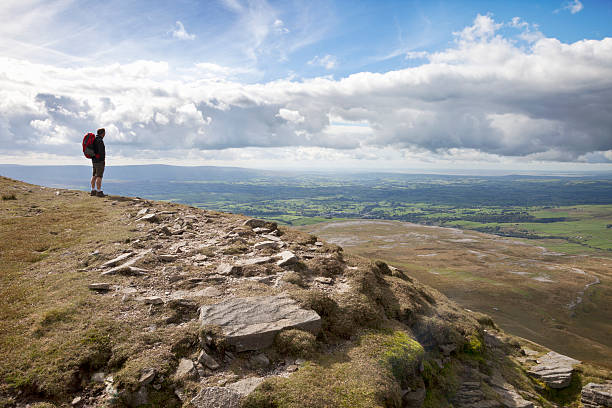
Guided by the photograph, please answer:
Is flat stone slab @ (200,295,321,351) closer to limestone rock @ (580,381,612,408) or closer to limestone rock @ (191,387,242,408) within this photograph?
limestone rock @ (191,387,242,408)

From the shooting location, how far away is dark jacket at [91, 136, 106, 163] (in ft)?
91.3

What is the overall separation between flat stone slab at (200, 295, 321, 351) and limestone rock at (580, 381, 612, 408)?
2074cm

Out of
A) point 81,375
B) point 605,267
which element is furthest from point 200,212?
point 605,267

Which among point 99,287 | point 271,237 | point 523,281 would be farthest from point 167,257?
A: point 523,281

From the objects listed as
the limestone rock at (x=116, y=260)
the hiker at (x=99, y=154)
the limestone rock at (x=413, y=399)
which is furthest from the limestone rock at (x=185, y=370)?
the hiker at (x=99, y=154)

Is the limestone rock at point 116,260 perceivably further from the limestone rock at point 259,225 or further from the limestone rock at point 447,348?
the limestone rock at point 447,348

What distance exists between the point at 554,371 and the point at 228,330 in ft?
79.3

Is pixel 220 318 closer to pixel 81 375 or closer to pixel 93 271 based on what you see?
pixel 81 375

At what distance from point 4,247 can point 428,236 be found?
649ft

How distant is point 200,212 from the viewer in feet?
95.1

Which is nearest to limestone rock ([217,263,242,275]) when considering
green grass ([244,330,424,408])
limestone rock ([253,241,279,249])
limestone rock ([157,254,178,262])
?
limestone rock ([157,254,178,262])

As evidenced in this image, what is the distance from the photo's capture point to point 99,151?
2811cm

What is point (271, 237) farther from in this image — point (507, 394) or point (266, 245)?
point (507, 394)

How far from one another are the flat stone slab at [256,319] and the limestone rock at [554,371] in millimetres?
19313
